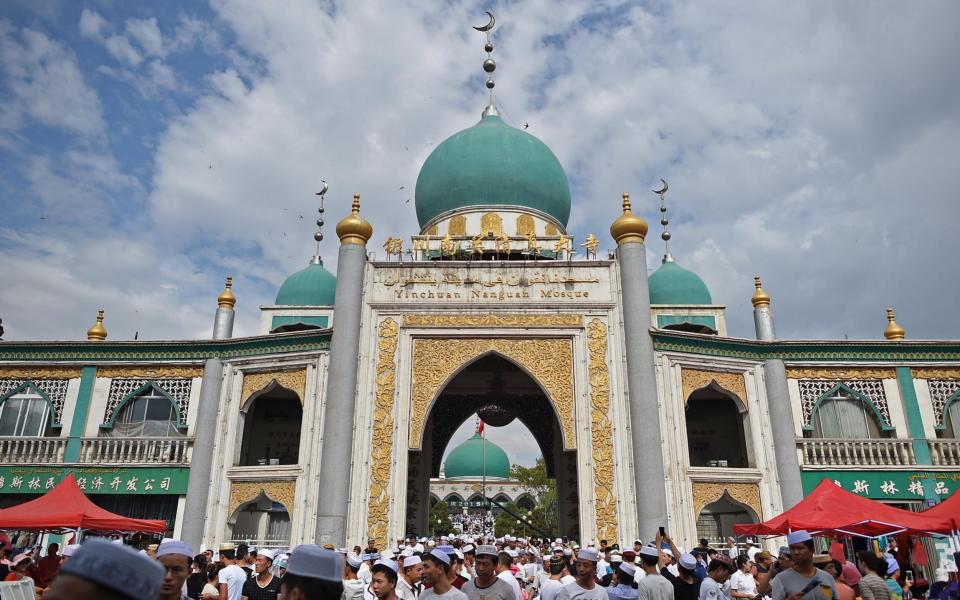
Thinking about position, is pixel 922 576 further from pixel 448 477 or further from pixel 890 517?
pixel 448 477

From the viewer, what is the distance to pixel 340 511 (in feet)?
47.5

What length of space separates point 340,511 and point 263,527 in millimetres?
4726

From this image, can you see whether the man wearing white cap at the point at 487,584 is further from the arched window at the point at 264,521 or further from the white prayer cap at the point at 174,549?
the arched window at the point at 264,521

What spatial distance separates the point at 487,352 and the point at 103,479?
9070 millimetres

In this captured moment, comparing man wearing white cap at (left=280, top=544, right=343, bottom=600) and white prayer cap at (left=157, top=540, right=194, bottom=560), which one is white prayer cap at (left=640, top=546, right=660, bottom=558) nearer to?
white prayer cap at (left=157, top=540, right=194, bottom=560)

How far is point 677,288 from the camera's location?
21.1 meters

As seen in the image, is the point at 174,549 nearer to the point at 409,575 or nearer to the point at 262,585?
the point at 409,575

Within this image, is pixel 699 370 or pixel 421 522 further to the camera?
pixel 421 522

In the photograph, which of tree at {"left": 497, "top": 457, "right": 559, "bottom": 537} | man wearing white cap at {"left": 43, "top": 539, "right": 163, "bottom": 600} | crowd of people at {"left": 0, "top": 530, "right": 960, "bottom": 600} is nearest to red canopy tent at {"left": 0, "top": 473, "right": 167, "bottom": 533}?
crowd of people at {"left": 0, "top": 530, "right": 960, "bottom": 600}

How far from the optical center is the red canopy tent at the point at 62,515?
9844mm

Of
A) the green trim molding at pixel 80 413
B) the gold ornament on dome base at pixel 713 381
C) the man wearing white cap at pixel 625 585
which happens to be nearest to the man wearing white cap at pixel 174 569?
the man wearing white cap at pixel 625 585

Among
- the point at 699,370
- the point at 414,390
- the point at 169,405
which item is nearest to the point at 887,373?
the point at 699,370

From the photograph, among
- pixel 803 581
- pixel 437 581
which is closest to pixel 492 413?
pixel 803 581

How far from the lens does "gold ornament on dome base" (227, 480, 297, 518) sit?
50.4 ft
